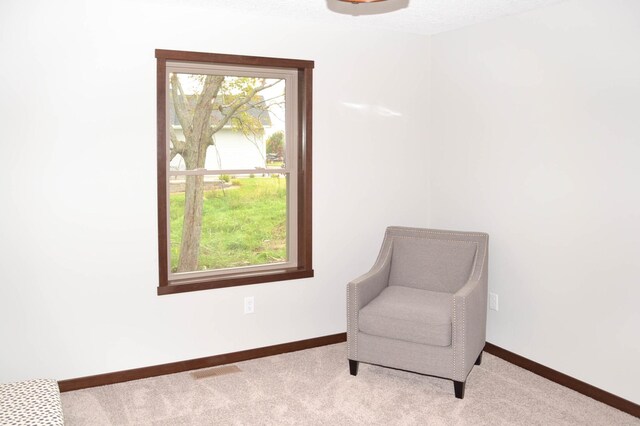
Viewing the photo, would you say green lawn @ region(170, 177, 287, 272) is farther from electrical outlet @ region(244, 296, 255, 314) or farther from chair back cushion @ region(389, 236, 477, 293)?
chair back cushion @ region(389, 236, 477, 293)

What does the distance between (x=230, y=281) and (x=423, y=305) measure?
1.28 metres

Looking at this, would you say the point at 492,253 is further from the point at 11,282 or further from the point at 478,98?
the point at 11,282

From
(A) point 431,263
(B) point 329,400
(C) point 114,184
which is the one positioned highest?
(C) point 114,184

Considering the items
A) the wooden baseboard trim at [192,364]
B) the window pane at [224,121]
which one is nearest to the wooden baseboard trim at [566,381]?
the wooden baseboard trim at [192,364]

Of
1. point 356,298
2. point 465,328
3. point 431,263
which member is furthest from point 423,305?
point 431,263

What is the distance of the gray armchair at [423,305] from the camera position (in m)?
3.41

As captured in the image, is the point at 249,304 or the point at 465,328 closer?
the point at 465,328

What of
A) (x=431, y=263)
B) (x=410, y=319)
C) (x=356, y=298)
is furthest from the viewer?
(x=431, y=263)

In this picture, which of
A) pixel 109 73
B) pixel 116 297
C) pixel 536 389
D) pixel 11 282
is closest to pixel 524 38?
pixel 536 389

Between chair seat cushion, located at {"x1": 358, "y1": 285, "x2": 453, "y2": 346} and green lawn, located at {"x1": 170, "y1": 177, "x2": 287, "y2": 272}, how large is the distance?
93 centimetres

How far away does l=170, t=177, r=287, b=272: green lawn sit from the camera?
4.03 meters

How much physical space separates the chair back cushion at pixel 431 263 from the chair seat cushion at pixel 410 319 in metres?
0.21

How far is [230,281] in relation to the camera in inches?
155

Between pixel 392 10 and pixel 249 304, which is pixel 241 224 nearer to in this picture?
pixel 249 304
